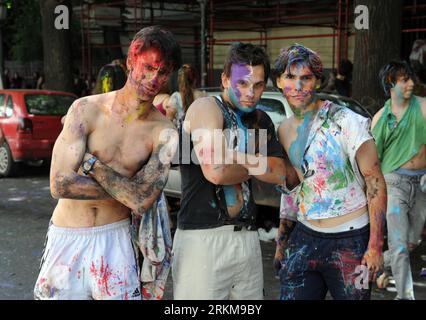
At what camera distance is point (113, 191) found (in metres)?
3.05

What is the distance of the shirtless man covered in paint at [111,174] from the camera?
3096mm

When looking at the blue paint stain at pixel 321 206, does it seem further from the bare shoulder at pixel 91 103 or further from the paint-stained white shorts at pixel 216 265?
the bare shoulder at pixel 91 103

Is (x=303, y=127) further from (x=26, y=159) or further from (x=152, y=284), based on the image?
(x=26, y=159)

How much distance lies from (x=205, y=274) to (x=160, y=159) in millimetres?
605

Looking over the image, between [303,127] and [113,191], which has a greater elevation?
[303,127]

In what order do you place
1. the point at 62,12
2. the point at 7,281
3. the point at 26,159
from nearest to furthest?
the point at 7,281 < the point at 26,159 < the point at 62,12

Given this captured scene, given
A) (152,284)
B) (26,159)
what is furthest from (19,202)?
(152,284)

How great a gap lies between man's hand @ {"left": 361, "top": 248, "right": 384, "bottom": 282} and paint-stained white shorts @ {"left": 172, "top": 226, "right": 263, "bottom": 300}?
549mm

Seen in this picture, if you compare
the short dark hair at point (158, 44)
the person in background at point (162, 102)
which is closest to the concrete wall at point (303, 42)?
the person in background at point (162, 102)

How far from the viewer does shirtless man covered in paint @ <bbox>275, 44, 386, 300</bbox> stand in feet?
10.8

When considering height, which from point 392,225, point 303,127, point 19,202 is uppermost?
point 303,127

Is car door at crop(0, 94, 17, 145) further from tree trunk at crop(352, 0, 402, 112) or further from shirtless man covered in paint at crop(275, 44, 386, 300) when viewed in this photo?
shirtless man covered in paint at crop(275, 44, 386, 300)

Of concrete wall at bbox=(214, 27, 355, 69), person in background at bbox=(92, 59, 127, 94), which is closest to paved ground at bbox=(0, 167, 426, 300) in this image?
person in background at bbox=(92, 59, 127, 94)

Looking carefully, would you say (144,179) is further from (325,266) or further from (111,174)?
(325,266)
